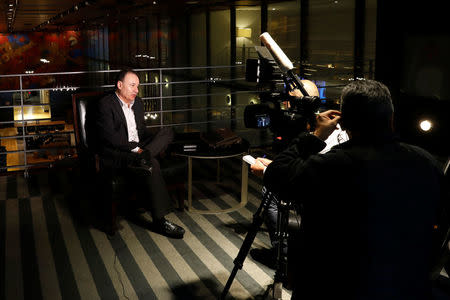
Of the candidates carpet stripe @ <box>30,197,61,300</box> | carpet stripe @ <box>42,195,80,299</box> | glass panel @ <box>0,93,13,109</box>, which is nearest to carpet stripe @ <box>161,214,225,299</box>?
carpet stripe @ <box>42,195,80,299</box>

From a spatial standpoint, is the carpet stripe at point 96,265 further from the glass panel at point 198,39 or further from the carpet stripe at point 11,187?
the glass panel at point 198,39

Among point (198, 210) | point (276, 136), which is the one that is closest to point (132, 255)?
point (198, 210)

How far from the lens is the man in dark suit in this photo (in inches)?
140

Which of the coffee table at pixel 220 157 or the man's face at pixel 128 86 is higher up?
the man's face at pixel 128 86

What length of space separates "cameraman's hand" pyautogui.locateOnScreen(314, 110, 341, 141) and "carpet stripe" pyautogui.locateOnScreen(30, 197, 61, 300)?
1.95m

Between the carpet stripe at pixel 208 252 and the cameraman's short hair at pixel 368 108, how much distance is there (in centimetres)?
172

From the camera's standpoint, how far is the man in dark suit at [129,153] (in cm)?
356

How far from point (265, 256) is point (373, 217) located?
79.8 inches

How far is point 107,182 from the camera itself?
3568mm

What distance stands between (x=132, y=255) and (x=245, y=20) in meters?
6.99

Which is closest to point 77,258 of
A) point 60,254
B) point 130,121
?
point 60,254

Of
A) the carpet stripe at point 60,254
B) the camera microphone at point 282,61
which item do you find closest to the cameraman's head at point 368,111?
the camera microphone at point 282,61

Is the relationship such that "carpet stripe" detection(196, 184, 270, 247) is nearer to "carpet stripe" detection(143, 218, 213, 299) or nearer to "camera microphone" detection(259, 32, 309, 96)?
"carpet stripe" detection(143, 218, 213, 299)

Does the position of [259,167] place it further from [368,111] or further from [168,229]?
[168,229]
